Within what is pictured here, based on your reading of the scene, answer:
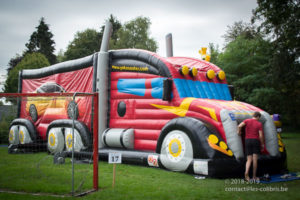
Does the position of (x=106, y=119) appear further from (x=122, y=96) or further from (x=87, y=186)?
(x=87, y=186)

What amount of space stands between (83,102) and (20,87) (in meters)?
4.35

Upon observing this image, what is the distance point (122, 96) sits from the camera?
8281 millimetres

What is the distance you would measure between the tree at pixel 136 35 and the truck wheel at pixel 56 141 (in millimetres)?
26451

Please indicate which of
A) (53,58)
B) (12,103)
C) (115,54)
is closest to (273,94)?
(115,54)

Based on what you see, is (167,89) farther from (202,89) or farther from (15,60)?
(15,60)

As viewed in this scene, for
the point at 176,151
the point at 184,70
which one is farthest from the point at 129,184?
the point at 184,70

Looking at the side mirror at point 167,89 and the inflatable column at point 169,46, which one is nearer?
the side mirror at point 167,89

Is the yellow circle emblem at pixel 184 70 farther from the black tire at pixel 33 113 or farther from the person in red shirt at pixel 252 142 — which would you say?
the black tire at pixel 33 113

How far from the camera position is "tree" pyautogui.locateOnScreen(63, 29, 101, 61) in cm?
3481

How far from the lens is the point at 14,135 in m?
10.8

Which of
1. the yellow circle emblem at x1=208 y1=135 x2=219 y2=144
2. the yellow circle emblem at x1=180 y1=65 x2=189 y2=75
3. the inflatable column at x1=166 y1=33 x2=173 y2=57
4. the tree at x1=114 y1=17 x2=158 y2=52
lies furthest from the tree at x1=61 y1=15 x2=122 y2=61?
the yellow circle emblem at x1=208 y1=135 x2=219 y2=144

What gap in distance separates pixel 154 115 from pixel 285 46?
1127 centimetres

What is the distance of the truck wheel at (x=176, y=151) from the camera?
20.6ft

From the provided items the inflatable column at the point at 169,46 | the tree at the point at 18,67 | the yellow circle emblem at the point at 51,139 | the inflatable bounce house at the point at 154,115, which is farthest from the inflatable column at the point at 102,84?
the tree at the point at 18,67
